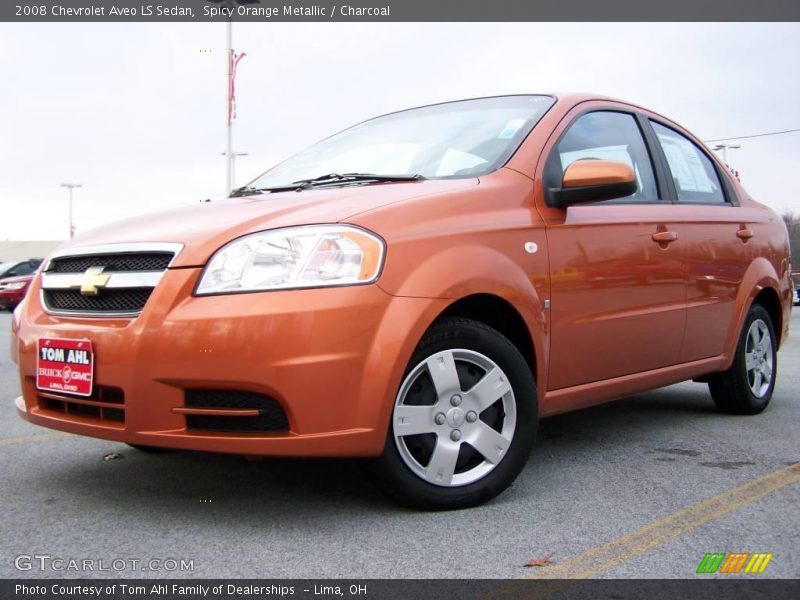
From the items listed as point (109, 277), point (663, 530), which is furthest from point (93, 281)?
point (663, 530)

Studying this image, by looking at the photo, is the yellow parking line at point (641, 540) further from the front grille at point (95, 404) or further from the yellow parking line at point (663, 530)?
the front grille at point (95, 404)

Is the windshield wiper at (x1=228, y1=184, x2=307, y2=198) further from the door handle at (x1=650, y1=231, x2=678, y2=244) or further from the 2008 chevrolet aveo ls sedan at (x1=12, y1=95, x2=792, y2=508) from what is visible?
the door handle at (x1=650, y1=231, x2=678, y2=244)

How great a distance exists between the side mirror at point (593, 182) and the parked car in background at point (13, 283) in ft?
63.6

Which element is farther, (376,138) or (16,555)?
(376,138)

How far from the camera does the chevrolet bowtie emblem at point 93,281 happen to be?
9.88 ft

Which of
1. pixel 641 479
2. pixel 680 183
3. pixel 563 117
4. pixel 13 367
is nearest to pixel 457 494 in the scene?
pixel 641 479

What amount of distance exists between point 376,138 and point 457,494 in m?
1.94

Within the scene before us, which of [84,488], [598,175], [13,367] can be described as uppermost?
[598,175]

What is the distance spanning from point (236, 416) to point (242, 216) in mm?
729

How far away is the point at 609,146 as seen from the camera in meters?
4.16

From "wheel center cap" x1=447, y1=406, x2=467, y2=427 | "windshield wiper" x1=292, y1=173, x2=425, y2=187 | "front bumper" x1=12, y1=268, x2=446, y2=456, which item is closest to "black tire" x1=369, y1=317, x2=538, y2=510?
"wheel center cap" x1=447, y1=406, x2=467, y2=427

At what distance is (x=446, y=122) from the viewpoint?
4.06 meters

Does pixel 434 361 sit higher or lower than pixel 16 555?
higher

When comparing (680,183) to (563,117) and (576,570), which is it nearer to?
(563,117)
